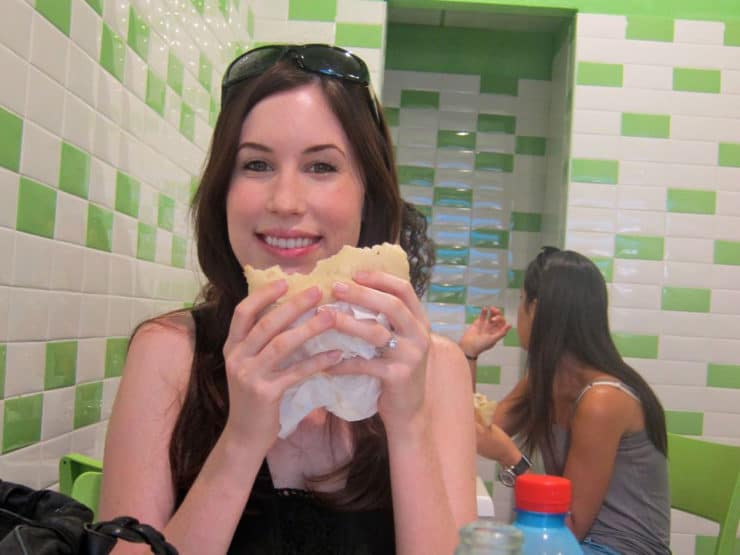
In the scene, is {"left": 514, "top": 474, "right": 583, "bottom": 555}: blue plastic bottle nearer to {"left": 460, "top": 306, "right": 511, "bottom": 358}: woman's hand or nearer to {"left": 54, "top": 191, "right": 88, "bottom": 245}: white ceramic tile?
{"left": 54, "top": 191, "right": 88, "bottom": 245}: white ceramic tile

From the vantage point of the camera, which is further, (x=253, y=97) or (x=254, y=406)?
(x=253, y=97)

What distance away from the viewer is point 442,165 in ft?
11.8

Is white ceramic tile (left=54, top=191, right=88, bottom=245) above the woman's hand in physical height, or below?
above

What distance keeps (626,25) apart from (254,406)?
8.92 feet

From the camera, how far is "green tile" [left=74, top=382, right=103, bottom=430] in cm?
146

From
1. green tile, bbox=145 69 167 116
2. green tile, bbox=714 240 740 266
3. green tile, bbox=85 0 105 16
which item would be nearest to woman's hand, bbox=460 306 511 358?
green tile, bbox=714 240 740 266

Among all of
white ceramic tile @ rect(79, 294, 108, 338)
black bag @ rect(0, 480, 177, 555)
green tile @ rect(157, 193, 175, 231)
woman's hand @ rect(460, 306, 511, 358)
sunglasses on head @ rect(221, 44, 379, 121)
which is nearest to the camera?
black bag @ rect(0, 480, 177, 555)

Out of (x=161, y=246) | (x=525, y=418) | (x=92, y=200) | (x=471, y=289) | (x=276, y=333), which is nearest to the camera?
(x=276, y=333)

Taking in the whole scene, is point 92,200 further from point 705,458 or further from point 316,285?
point 705,458

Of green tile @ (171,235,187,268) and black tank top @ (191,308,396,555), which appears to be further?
green tile @ (171,235,187,268)

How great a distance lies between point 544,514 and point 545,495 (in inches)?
0.7

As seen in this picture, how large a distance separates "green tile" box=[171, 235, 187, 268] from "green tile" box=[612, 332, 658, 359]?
70.2 inches

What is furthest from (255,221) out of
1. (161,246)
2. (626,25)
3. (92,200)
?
(626,25)

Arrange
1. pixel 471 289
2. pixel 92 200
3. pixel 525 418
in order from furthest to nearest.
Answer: pixel 471 289 < pixel 525 418 < pixel 92 200
